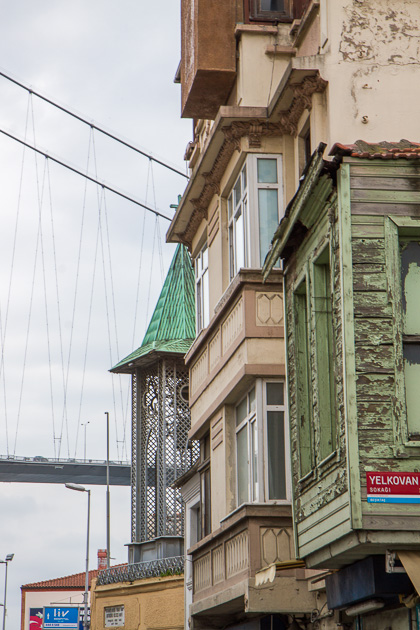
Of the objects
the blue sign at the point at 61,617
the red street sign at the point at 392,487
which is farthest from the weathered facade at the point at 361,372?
the blue sign at the point at 61,617

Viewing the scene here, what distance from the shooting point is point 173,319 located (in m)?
48.0

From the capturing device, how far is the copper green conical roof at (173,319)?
1815 inches

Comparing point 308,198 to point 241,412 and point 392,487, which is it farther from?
point 241,412

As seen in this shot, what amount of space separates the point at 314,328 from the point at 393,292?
1.40 m

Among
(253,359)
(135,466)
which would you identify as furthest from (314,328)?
(135,466)

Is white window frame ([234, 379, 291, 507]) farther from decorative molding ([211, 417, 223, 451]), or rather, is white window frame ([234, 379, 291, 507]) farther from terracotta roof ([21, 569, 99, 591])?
terracotta roof ([21, 569, 99, 591])

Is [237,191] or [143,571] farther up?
[237,191]

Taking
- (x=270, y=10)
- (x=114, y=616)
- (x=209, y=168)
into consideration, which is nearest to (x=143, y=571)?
(x=114, y=616)

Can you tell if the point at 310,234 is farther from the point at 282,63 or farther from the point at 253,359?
the point at 282,63

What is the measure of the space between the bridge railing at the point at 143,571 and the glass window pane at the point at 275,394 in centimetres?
1768

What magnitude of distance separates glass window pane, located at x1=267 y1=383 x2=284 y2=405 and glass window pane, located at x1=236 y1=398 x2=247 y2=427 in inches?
38.1

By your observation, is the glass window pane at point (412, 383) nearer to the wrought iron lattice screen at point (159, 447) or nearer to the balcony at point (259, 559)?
the balcony at point (259, 559)

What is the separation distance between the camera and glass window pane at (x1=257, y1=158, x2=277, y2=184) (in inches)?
626

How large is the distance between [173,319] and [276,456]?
109 feet
